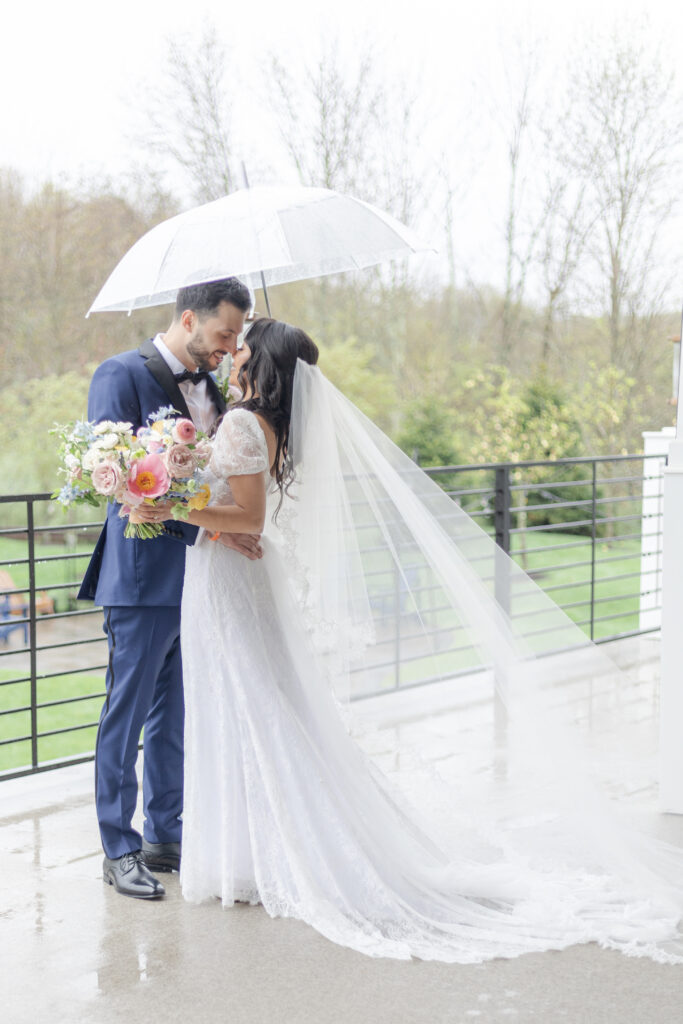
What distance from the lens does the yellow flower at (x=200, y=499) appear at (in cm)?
264

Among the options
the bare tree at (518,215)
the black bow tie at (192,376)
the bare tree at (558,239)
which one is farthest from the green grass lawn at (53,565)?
the black bow tie at (192,376)

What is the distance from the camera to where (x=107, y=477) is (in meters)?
2.55

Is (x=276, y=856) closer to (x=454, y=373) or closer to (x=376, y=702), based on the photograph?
(x=376, y=702)

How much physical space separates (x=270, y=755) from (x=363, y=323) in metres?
12.8

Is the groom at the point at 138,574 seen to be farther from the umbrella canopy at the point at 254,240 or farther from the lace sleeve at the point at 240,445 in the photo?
Answer: the lace sleeve at the point at 240,445

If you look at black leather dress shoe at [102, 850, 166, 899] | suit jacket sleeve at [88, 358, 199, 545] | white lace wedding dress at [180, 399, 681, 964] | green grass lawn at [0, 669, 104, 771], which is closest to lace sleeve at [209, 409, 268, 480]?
white lace wedding dress at [180, 399, 681, 964]

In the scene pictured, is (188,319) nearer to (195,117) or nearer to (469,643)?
(469,643)

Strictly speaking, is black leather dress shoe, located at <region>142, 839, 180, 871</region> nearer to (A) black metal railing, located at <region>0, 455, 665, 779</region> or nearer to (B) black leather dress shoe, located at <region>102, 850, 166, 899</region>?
(B) black leather dress shoe, located at <region>102, 850, 166, 899</region>

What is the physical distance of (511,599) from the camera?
2.86 metres

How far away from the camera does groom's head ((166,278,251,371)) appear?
287cm

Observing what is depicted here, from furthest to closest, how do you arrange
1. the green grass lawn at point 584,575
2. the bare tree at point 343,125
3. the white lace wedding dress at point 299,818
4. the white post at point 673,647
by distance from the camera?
the green grass lawn at point 584,575 < the bare tree at point 343,125 < the white post at point 673,647 < the white lace wedding dress at point 299,818

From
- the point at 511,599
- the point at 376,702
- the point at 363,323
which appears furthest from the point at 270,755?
the point at 363,323

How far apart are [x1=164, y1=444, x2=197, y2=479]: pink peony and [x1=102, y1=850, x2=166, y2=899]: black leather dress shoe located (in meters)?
1.10

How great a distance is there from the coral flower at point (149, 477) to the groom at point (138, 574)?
29cm
